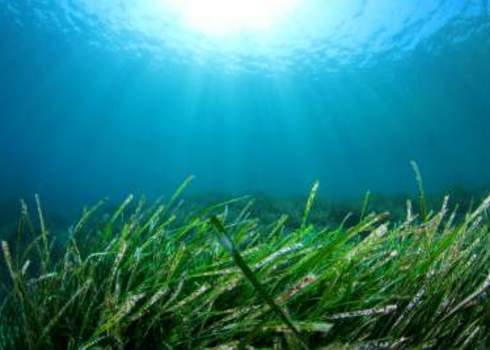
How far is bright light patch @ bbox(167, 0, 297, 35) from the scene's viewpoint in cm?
3588

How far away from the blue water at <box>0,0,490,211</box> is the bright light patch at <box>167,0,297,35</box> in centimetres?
93

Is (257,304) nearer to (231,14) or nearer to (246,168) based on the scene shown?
(231,14)

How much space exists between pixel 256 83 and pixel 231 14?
22.0 meters

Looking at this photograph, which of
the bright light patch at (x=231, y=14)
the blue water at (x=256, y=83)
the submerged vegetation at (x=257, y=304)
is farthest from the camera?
the blue water at (x=256, y=83)

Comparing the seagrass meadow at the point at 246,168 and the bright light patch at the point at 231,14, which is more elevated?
the bright light patch at the point at 231,14

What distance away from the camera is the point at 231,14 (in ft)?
126

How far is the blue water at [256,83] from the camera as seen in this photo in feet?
126

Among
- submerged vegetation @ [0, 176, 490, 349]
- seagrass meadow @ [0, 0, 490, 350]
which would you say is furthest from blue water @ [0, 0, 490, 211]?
submerged vegetation @ [0, 176, 490, 349]

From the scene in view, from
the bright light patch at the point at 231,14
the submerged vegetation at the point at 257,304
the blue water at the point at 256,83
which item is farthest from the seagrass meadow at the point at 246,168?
the blue water at the point at 256,83

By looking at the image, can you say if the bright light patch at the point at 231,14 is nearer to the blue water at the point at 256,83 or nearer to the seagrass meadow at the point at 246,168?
the seagrass meadow at the point at 246,168

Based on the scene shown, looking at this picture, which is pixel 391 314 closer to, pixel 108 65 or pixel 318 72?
pixel 318 72

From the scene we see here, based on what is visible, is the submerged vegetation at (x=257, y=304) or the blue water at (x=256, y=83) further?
the blue water at (x=256, y=83)

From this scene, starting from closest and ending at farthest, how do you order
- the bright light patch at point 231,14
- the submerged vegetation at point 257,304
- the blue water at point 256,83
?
the submerged vegetation at point 257,304 < the bright light patch at point 231,14 < the blue water at point 256,83

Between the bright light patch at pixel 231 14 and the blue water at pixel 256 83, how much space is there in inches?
36.5
